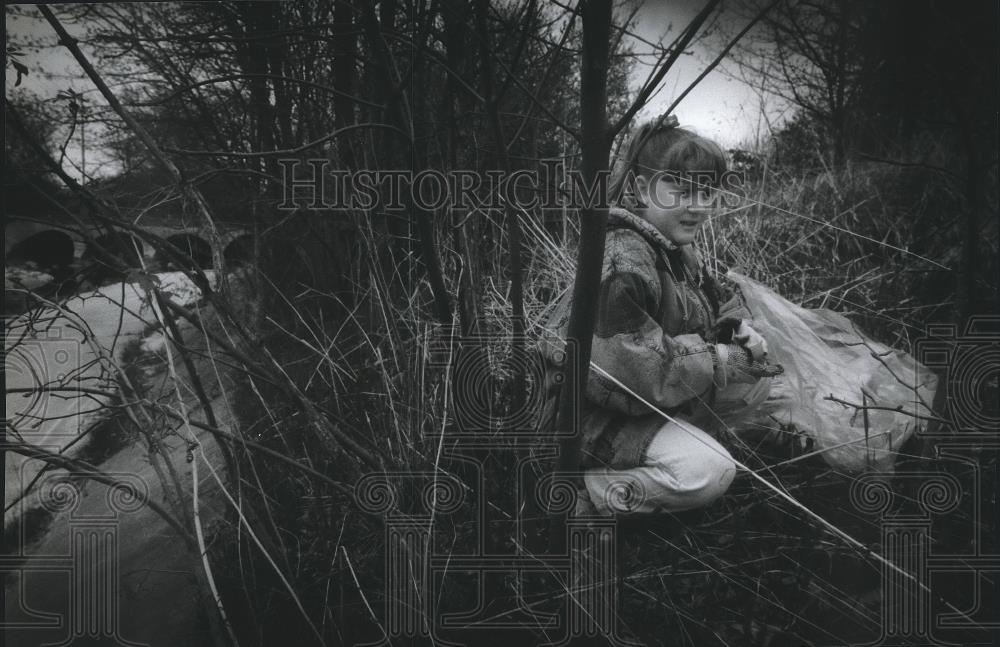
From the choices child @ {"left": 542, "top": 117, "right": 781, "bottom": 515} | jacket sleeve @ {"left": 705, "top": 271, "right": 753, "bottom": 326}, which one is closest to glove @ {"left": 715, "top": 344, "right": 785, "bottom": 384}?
child @ {"left": 542, "top": 117, "right": 781, "bottom": 515}

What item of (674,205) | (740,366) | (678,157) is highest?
(678,157)

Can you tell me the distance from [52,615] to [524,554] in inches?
49.2

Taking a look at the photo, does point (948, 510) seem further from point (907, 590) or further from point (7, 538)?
point (7, 538)

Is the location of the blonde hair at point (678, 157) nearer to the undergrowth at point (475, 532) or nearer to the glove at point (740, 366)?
the glove at point (740, 366)

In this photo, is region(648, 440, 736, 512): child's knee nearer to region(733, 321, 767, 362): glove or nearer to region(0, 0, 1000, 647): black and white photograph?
region(0, 0, 1000, 647): black and white photograph

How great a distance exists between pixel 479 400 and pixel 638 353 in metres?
0.57

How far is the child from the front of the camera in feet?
4.95

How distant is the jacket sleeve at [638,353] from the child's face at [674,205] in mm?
221

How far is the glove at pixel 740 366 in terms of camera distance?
64.1 inches

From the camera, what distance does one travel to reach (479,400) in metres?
1.81

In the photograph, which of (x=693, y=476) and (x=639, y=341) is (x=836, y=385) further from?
(x=639, y=341)

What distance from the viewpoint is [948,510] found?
1686mm

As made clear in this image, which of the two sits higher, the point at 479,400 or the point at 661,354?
the point at 661,354

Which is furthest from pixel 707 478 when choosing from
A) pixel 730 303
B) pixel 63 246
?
pixel 63 246
